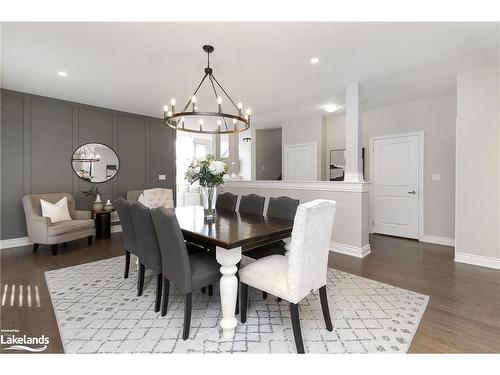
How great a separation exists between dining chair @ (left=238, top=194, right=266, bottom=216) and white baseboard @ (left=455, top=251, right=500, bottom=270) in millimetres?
2775

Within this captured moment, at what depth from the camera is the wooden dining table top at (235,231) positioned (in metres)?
1.80

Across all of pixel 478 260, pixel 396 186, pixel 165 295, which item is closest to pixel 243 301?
pixel 165 295

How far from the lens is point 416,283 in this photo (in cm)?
268

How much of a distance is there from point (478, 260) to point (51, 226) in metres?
5.90

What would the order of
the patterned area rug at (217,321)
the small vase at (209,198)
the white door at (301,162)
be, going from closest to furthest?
1. the patterned area rug at (217,321)
2. the small vase at (209,198)
3. the white door at (301,162)

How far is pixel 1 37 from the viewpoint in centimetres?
239

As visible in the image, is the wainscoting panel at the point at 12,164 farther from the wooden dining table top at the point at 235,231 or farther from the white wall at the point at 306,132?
the white wall at the point at 306,132

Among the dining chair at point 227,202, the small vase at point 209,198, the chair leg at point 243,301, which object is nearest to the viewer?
the chair leg at point 243,301

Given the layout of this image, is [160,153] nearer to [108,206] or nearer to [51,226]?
[108,206]

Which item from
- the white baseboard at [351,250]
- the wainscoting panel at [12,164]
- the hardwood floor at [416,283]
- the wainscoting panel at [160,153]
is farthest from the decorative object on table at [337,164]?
the wainscoting panel at [12,164]

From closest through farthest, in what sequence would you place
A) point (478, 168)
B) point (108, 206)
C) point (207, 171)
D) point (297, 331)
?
point (297, 331) → point (207, 171) → point (478, 168) → point (108, 206)

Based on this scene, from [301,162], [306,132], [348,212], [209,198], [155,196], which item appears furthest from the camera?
[301,162]

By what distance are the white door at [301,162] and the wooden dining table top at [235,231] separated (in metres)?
3.52

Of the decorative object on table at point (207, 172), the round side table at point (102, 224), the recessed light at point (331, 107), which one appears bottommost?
the round side table at point (102, 224)
